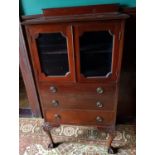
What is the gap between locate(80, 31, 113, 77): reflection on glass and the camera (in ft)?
3.65

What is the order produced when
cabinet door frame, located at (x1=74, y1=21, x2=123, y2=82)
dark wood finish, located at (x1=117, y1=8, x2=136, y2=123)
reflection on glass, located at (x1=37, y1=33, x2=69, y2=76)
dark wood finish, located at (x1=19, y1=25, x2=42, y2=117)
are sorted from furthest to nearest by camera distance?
1. dark wood finish, located at (x1=19, y1=25, x2=42, y2=117)
2. dark wood finish, located at (x1=117, y1=8, x2=136, y2=123)
3. reflection on glass, located at (x1=37, y1=33, x2=69, y2=76)
4. cabinet door frame, located at (x1=74, y1=21, x2=123, y2=82)

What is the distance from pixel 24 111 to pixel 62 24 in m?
1.40

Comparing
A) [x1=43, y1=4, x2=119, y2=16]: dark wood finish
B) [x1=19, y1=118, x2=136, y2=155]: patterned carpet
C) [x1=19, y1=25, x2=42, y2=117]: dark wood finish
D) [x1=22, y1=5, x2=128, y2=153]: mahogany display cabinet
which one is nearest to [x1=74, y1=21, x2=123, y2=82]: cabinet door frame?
[x1=22, y1=5, x2=128, y2=153]: mahogany display cabinet

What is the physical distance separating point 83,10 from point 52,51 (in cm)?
39

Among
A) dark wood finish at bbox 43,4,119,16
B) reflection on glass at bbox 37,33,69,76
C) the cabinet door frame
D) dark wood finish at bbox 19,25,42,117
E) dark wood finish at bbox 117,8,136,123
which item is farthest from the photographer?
dark wood finish at bbox 19,25,42,117

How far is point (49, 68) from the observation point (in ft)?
4.13

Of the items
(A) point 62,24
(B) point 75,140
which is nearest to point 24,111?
(B) point 75,140

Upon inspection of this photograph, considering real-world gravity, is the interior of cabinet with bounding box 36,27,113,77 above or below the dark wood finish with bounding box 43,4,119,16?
below

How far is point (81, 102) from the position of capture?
4.48 ft

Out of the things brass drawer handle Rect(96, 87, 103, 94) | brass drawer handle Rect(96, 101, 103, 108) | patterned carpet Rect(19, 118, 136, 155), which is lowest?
patterned carpet Rect(19, 118, 136, 155)

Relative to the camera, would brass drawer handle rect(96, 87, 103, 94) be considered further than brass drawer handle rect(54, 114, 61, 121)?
No

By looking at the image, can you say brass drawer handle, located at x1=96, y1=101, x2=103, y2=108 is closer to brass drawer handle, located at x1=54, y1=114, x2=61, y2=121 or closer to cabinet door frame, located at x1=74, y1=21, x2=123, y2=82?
cabinet door frame, located at x1=74, y1=21, x2=123, y2=82

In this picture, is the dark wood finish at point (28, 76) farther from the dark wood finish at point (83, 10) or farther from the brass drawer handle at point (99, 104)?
the brass drawer handle at point (99, 104)
